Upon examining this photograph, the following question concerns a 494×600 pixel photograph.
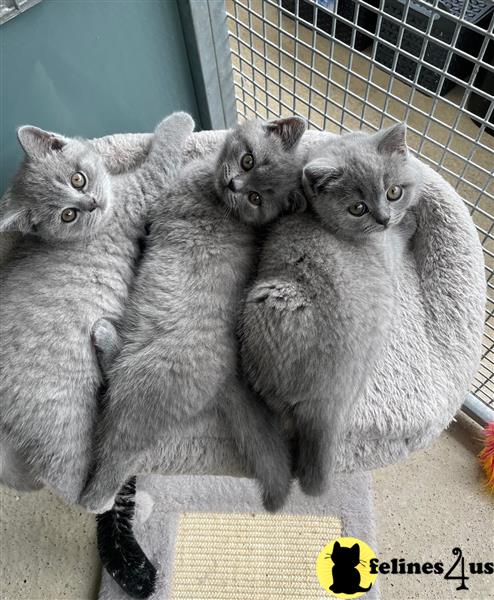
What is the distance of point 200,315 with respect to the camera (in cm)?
95

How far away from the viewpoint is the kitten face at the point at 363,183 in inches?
38.2

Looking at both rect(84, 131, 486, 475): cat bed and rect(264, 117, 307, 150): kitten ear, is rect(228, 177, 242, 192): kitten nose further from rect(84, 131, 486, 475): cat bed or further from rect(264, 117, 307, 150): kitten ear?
rect(84, 131, 486, 475): cat bed

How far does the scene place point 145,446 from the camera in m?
0.89

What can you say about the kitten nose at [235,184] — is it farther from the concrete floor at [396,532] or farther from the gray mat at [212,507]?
the concrete floor at [396,532]

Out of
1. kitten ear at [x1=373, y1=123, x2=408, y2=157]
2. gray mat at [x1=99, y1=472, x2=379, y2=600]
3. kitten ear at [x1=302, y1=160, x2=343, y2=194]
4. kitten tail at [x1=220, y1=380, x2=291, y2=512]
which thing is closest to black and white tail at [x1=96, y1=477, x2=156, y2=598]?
gray mat at [x1=99, y1=472, x2=379, y2=600]

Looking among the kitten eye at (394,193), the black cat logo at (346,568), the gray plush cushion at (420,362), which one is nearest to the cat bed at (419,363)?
the gray plush cushion at (420,362)

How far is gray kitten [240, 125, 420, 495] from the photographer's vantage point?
34.4 inches

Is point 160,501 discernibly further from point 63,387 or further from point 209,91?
point 209,91

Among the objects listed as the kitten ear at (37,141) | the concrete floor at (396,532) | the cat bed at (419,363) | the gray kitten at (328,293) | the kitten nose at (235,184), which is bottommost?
the concrete floor at (396,532)

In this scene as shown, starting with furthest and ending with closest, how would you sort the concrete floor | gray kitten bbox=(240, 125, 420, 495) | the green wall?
the concrete floor
the green wall
gray kitten bbox=(240, 125, 420, 495)

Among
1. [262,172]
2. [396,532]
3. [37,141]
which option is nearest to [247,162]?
[262,172]

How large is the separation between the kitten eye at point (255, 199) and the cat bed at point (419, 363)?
0.23 m

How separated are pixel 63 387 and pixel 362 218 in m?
0.59

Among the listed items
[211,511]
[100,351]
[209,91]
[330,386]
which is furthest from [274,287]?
[209,91]
